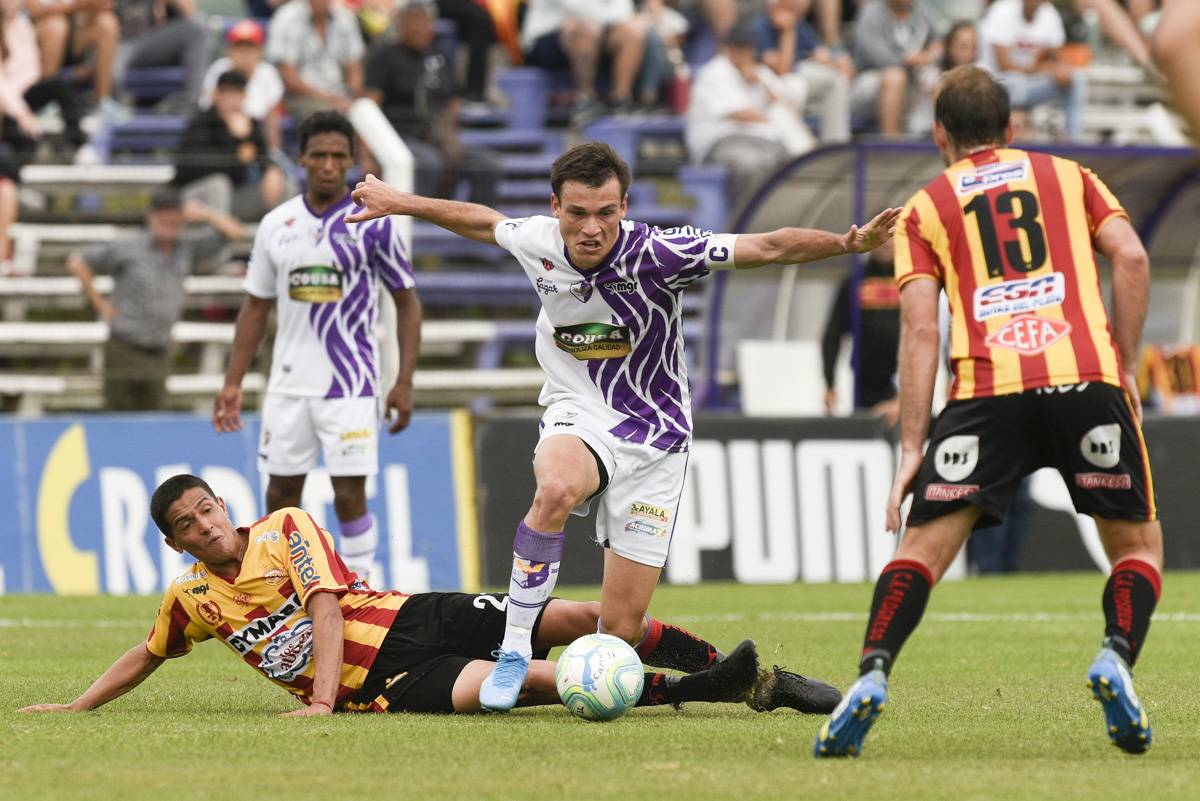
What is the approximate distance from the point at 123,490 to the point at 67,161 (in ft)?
16.7

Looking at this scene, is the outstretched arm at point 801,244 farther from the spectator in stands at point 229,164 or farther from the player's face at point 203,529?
the spectator in stands at point 229,164

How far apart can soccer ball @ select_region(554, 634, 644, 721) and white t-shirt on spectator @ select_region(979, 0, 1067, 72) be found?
1406 centimetres

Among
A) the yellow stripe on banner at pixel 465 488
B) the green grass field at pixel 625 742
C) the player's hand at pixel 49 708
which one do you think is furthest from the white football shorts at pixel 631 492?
the yellow stripe on banner at pixel 465 488

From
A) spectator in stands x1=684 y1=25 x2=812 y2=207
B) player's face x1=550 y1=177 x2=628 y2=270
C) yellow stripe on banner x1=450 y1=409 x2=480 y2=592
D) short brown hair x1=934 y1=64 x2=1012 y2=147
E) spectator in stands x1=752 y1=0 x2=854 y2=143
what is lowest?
yellow stripe on banner x1=450 y1=409 x2=480 y2=592

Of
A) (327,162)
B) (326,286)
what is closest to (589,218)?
(327,162)

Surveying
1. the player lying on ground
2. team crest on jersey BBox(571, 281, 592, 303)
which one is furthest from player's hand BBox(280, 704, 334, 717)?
team crest on jersey BBox(571, 281, 592, 303)

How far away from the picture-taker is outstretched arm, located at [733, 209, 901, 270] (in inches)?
263

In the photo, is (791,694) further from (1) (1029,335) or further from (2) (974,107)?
(2) (974,107)

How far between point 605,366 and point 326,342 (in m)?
3.14

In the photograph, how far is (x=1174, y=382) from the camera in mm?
17344

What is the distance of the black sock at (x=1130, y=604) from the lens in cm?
578

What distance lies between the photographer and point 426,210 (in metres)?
7.29

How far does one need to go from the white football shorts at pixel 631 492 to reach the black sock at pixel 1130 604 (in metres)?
1.96

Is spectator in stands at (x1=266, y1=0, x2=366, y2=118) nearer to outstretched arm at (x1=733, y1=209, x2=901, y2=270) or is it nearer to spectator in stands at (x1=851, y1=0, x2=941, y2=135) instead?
Answer: spectator in stands at (x1=851, y1=0, x2=941, y2=135)
